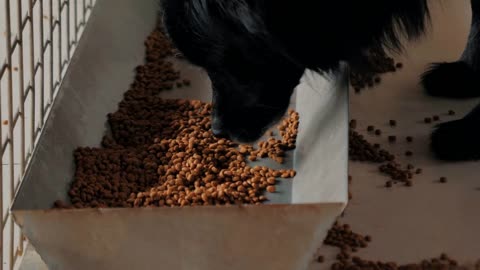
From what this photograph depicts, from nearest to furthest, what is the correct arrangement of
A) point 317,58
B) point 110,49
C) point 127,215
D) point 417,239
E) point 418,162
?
1. point 127,215
2. point 317,58
3. point 417,239
4. point 418,162
5. point 110,49

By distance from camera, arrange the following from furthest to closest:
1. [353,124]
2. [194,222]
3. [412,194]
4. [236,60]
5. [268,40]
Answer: [353,124] → [412,194] → [236,60] → [268,40] → [194,222]

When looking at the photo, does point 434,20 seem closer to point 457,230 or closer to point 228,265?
point 457,230

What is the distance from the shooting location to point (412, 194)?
1.67 m

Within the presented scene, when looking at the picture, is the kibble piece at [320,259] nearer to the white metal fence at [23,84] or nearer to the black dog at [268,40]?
the black dog at [268,40]

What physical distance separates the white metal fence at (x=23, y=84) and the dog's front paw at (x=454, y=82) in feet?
2.66

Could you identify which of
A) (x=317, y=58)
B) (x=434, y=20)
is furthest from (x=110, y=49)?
(x=434, y=20)

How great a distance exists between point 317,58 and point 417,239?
0.39 m

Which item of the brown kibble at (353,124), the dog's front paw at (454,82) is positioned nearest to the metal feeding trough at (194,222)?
the brown kibble at (353,124)

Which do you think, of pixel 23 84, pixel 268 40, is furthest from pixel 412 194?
pixel 23 84

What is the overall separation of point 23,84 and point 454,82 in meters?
1.03

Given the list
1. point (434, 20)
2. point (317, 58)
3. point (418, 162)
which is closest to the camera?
point (317, 58)

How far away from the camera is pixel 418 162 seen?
178cm

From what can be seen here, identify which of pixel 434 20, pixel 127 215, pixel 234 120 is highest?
pixel 434 20

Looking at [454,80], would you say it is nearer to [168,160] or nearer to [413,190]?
[413,190]
